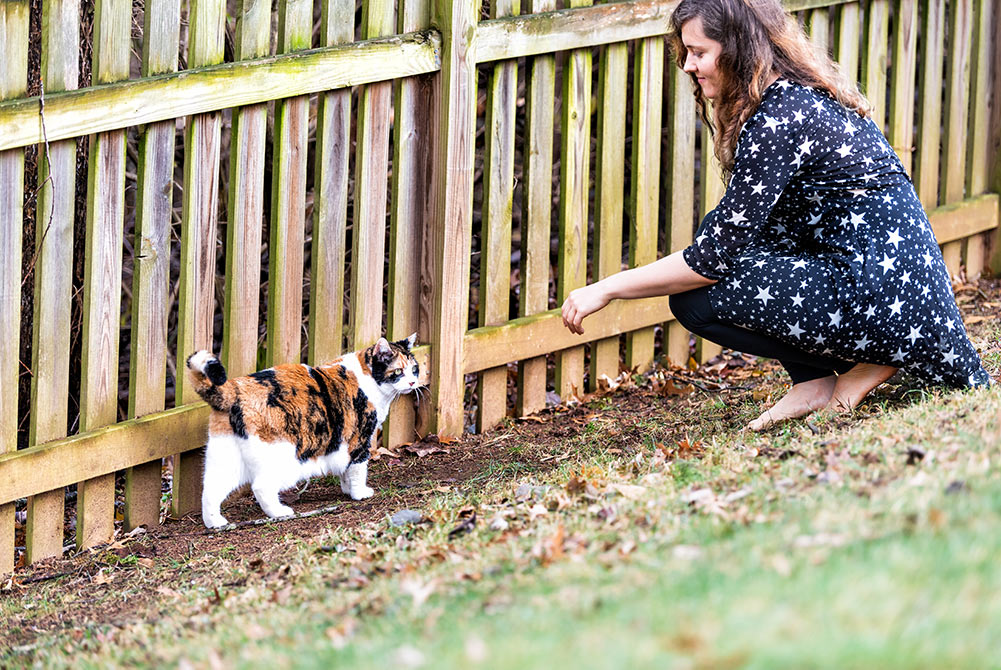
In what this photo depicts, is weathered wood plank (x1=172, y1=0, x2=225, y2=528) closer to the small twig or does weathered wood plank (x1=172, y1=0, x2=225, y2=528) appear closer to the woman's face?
the small twig

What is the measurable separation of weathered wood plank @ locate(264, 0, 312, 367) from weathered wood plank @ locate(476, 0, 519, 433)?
36.2 inches

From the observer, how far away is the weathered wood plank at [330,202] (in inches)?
185

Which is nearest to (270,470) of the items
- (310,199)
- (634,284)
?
(634,284)

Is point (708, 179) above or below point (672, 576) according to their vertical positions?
above

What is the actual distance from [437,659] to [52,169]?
2376 millimetres

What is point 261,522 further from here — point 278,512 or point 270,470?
point 270,470

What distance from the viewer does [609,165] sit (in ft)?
18.7

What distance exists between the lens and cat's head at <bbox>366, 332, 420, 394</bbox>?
15.5ft

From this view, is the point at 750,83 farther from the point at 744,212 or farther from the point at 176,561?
the point at 176,561

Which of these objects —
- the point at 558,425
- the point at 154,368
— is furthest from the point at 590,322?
the point at 154,368

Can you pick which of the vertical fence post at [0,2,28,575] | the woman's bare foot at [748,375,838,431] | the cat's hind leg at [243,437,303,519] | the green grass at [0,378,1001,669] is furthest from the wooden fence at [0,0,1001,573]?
the woman's bare foot at [748,375,838,431]

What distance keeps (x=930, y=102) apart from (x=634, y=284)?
3.55 meters

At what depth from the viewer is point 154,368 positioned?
4.41m

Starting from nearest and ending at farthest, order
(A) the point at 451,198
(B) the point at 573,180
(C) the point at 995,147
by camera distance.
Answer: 1. (A) the point at 451,198
2. (B) the point at 573,180
3. (C) the point at 995,147
